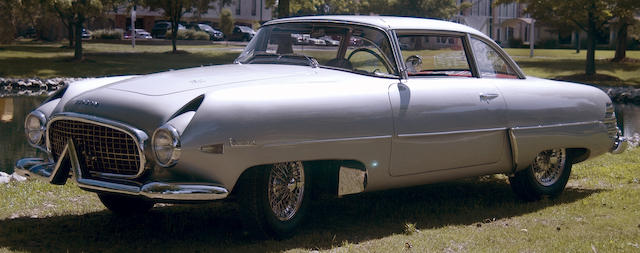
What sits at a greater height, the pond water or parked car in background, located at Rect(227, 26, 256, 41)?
parked car in background, located at Rect(227, 26, 256, 41)

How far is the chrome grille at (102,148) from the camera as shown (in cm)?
532

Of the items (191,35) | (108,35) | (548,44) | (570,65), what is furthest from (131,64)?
(548,44)

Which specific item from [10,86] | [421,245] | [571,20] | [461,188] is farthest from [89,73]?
[421,245]

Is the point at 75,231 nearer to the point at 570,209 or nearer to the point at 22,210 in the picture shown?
the point at 22,210

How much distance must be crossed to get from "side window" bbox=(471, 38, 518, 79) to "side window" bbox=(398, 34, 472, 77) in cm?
11

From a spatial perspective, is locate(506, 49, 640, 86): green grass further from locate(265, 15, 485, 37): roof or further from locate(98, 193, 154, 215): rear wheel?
locate(98, 193, 154, 215): rear wheel

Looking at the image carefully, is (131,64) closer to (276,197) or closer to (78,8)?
(78,8)

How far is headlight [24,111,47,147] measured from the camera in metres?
6.05

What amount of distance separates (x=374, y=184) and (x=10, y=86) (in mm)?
22325

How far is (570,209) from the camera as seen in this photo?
704 cm

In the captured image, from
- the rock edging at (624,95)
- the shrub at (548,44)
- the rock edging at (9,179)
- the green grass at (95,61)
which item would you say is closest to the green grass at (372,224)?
the rock edging at (9,179)

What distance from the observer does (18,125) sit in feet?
49.1

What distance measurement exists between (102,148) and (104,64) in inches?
1124

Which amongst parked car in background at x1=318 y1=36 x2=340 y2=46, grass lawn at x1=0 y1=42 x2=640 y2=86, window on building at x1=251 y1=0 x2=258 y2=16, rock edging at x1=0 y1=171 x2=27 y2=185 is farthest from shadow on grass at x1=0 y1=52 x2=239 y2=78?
window on building at x1=251 y1=0 x2=258 y2=16
